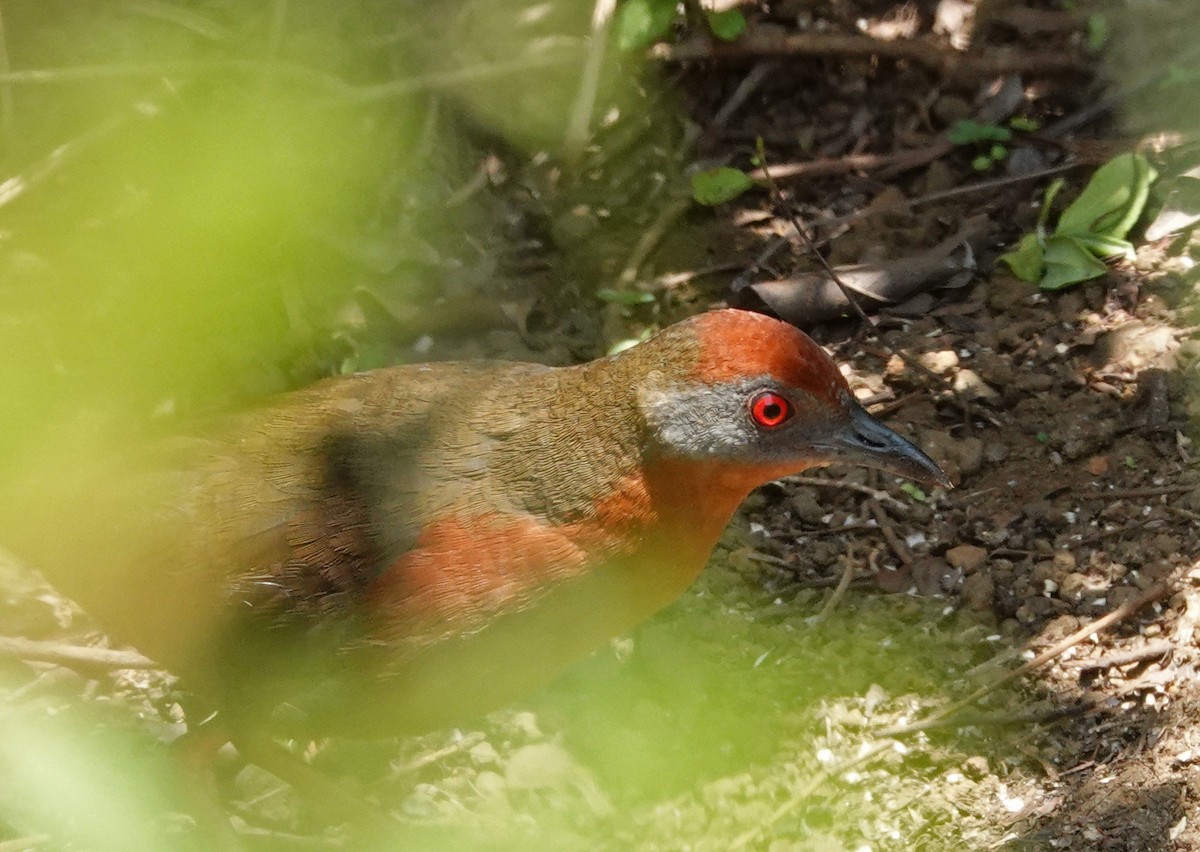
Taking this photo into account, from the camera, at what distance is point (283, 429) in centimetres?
373

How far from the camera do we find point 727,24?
5.88m

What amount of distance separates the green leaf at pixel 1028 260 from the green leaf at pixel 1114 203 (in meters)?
0.11

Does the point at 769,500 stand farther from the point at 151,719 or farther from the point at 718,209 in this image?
the point at 151,719

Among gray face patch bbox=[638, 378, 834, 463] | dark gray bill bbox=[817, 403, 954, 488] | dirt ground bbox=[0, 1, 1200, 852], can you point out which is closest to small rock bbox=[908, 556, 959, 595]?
dirt ground bbox=[0, 1, 1200, 852]

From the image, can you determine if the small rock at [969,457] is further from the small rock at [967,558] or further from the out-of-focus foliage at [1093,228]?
the out-of-focus foliage at [1093,228]

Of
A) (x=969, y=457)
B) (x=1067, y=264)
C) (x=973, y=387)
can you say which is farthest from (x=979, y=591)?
(x=1067, y=264)

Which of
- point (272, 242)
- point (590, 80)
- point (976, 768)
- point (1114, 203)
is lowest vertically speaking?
point (976, 768)

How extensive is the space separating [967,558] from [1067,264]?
1.41 metres

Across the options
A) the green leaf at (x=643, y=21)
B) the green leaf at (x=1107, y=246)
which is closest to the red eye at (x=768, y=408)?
the green leaf at (x=1107, y=246)

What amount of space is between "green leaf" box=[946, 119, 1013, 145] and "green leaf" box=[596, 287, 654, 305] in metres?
1.60

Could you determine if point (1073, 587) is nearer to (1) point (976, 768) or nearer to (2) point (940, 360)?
(1) point (976, 768)

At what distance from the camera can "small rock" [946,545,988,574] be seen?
4.33 meters

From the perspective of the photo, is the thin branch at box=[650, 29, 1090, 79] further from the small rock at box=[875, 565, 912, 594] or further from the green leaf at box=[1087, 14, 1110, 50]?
the small rock at box=[875, 565, 912, 594]

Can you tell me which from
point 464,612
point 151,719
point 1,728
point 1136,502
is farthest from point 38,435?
point 1136,502
